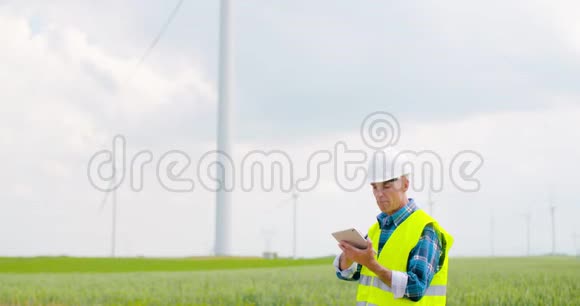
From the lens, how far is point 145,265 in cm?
4656

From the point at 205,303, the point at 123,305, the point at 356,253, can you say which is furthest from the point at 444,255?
the point at 123,305

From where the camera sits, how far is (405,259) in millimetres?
5145

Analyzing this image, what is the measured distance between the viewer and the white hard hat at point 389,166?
518 cm

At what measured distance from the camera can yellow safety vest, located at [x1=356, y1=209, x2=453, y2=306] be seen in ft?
16.9

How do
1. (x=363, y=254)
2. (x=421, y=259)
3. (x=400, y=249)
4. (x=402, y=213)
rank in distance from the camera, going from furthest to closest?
(x=402, y=213), (x=400, y=249), (x=421, y=259), (x=363, y=254)

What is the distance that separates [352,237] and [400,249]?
443mm

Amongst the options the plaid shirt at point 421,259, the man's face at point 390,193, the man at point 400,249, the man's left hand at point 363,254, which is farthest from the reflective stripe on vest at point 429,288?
the man's face at point 390,193

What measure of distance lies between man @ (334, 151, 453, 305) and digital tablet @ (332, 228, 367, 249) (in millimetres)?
50

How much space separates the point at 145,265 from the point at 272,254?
13202 millimetres

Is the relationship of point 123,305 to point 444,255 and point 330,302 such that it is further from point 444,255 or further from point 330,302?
point 444,255

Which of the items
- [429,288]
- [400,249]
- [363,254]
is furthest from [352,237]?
[429,288]

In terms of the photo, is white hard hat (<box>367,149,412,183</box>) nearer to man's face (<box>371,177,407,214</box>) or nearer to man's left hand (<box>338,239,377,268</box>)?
man's face (<box>371,177,407,214</box>)

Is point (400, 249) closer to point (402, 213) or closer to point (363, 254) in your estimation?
point (402, 213)

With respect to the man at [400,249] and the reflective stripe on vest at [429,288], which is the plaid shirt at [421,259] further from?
the reflective stripe on vest at [429,288]
